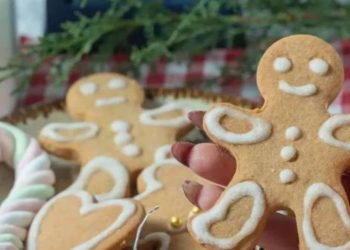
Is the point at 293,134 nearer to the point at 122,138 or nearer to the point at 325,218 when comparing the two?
the point at 325,218

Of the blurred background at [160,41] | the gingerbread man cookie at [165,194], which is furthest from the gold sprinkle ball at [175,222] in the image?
the blurred background at [160,41]

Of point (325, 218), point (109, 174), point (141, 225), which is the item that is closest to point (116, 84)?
point (109, 174)

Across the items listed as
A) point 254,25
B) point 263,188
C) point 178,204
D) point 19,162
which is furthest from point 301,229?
point 254,25

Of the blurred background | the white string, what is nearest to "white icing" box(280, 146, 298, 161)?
the white string

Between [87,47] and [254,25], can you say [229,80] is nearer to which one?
[254,25]

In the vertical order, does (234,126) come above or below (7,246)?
above

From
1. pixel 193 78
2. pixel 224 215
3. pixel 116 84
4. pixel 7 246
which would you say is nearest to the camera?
pixel 224 215

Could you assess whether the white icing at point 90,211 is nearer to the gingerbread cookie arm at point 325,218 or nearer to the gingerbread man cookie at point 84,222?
the gingerbread man cookie at point 84,222

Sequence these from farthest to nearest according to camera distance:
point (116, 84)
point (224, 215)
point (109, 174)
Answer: point (116, 84)
point (109, 174)
point (224, 215)
